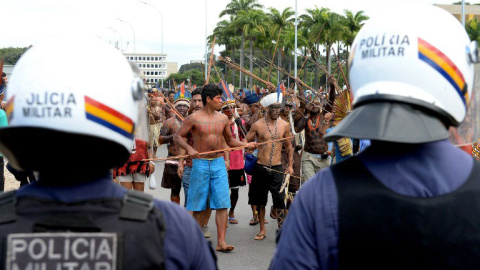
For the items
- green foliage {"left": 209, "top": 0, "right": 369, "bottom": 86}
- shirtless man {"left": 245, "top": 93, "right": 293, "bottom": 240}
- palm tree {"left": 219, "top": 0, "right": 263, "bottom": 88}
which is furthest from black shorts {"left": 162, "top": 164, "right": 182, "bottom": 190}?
palm tree {"left": 219, "top": 0, "right": 263, "bottom": 88}

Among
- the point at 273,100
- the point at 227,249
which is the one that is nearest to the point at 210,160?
the point at 227,249

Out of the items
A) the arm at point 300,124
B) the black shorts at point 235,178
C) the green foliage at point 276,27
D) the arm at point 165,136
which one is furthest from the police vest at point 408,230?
the green foliage at point 276,27

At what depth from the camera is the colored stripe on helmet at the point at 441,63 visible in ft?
6.40

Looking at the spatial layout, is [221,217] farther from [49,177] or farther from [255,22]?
[255,22]

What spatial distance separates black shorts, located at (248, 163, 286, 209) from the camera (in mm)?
9055

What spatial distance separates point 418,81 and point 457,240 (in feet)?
1.55

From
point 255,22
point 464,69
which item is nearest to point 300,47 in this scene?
point 255,22

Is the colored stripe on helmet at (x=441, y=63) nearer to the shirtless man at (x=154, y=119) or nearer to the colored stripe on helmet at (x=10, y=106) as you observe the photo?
the colored stripe on helmet at (x=10, y=106)

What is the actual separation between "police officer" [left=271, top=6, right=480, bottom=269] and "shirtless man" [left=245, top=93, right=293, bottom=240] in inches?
275

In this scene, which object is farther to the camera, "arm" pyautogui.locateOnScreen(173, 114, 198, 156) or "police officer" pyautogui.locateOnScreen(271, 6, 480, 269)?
"arm" pyautogui.locateOnScreen(173, 114, 198, 156)

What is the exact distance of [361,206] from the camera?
74.8 inches

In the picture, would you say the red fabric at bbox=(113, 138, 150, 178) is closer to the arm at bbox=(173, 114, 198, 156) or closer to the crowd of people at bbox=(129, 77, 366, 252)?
the crowd of people at bbox=(129, 77, 366, 252)

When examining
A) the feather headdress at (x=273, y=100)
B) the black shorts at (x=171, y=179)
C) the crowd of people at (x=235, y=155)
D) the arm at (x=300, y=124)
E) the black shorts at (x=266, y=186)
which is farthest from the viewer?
the arm at (x=300, y=124)

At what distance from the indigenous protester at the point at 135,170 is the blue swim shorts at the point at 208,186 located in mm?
1012
